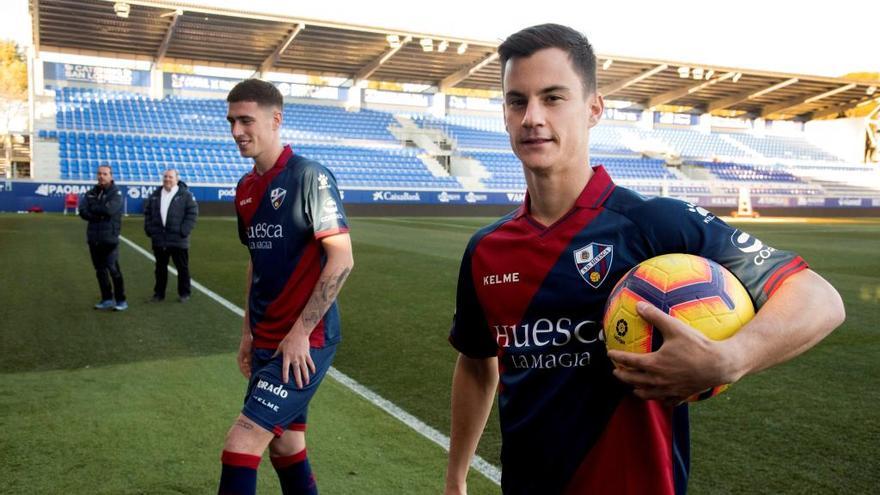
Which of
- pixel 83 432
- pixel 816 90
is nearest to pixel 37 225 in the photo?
pixel 83 432

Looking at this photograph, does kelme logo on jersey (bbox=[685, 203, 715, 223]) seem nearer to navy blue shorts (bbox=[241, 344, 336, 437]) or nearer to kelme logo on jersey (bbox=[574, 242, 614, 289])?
kelme logo on jersey (bbox=[574, 242, 614, 289])

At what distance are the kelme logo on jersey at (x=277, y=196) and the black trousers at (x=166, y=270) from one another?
748 centimetres

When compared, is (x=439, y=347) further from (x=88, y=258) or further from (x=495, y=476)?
(x=88, y=258)

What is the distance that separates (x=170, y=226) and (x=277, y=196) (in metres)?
7.88

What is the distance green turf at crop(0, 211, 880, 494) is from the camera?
401 centimetres

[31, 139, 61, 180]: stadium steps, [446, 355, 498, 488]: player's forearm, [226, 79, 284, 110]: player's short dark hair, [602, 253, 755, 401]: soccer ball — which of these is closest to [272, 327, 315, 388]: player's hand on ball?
[446, 355, 498, 488]: player's forearm

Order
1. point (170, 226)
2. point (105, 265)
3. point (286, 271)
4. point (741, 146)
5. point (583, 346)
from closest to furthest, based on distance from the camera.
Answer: point (583, 346)
point (286, 271)
point (105, 265)
point (170, 226)
point (741, 146)

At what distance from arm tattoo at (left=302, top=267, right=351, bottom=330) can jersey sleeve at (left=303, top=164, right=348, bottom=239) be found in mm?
197

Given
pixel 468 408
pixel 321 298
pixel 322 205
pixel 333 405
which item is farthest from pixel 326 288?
pixel 333 405

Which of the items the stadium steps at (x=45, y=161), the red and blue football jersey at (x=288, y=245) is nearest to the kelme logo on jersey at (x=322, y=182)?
the red and blue football jersey at (x=288, y=245)

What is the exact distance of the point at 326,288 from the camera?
3.01 meters

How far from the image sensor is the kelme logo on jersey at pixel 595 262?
1.78 meters

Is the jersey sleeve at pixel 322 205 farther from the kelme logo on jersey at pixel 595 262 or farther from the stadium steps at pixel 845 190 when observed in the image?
the stadium steps at pixel 845 190

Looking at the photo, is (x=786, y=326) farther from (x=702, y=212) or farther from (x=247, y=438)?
(x=247, y=438)
